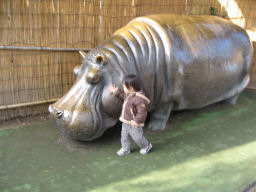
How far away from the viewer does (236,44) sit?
417 centimetres

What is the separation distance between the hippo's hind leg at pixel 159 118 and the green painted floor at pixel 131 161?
0.11 metres

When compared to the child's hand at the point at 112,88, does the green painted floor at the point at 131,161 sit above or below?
below

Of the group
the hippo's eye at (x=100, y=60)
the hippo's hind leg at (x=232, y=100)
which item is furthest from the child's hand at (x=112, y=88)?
the hippo's hind leg at (x=232, y=100)

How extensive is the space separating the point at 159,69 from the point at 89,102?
3.23ft

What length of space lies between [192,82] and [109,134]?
129 cm

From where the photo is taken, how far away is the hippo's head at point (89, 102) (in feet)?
9.32

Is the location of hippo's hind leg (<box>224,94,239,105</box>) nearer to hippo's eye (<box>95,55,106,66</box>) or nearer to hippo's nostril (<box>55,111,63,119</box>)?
hippo's eye (<box>95,55,106,66</box>)

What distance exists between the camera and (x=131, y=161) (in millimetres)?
2959

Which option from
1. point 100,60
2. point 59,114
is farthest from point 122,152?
point 100,60

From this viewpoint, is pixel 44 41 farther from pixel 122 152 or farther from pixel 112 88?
pixel 122 152

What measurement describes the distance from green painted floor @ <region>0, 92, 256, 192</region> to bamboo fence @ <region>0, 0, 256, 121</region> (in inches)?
18.5

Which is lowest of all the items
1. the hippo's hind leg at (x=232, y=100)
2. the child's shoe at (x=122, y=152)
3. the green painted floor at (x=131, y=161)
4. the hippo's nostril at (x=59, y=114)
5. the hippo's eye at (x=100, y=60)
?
the green painted floor at (x=131, y=161)

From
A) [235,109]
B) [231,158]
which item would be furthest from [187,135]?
[235,109]

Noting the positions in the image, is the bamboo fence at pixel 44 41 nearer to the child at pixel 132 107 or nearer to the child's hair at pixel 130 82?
the child at pixel 132 107
